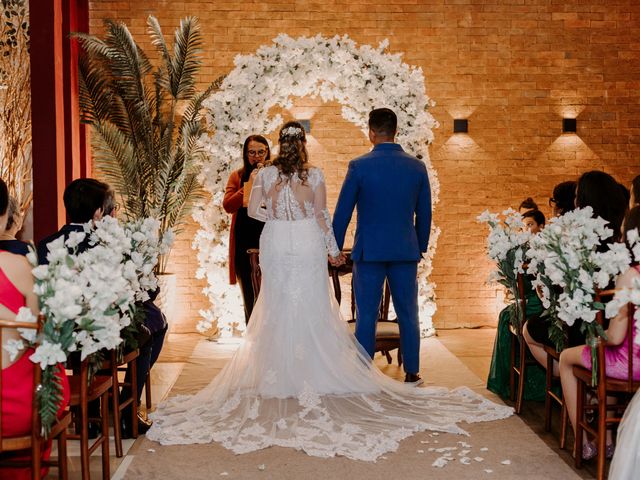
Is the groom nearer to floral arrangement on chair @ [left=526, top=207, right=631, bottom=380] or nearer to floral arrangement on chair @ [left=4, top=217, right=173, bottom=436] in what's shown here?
floral arrangement on chair @ [left=526, top=207, right=631, bottom=380]

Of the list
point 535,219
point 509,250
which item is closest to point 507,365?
point 509,250

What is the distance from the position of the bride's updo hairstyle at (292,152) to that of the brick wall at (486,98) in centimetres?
300

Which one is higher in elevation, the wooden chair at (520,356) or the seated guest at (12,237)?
the seated guest at (12,237)

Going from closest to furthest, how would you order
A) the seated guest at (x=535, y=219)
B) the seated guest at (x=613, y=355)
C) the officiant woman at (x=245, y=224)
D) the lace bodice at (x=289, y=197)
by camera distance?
the seated guest at (x=613, y=355), the lace bodice at (x=289, y=197), the seated guest at (x=535, y=219), the officiant woman at (x=245, y=224)

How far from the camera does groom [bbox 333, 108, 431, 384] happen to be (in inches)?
203

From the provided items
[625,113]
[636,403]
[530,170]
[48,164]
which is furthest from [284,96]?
[636,403]

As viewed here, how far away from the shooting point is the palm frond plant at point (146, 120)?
7.11 m

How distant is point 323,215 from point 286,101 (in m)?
2.56

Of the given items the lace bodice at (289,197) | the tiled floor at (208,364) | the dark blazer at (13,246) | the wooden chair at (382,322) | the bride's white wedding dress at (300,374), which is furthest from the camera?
the wooden chair at (382,322)

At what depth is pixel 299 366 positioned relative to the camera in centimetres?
491

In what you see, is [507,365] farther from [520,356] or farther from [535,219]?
[535,219]

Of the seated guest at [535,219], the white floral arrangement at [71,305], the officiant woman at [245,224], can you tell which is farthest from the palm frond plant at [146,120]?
the white floral arrangement at [71,305]

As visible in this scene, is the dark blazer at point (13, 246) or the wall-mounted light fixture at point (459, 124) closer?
the dark blazer at point (13, 246)

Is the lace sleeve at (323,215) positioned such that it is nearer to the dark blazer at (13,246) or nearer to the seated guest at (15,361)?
the dark blazer at (13,246)
